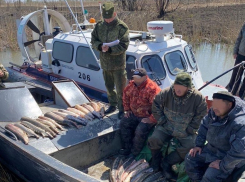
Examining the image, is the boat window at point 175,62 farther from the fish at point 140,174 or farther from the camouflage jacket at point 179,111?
the fish at point 140,174

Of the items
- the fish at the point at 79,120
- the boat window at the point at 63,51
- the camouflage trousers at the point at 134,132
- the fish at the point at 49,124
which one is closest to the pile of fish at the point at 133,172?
the camouflage trousers at the point at 134,132

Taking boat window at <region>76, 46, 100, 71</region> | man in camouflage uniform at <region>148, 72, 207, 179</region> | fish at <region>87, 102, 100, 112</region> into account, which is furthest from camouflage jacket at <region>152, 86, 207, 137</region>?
boat window at <region>76, 46, 100, 71</region>

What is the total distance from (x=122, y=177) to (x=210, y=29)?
47.0ft

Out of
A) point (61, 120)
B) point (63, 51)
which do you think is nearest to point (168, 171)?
point (61, 120)

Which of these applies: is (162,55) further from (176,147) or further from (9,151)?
(9,151)

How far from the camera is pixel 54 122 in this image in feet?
15.0

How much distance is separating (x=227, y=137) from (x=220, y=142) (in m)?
0.10

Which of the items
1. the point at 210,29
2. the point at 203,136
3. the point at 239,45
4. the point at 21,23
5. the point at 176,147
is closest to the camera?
the point at 203,136

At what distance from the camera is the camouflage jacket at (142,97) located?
4.31 m

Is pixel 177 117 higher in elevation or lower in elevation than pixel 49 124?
higher

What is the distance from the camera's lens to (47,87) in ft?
23.0

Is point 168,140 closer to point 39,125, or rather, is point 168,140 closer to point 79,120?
point 79,120

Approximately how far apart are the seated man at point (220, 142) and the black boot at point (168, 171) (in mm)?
597

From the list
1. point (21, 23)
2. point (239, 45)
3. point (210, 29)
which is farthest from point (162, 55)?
point (210, 29)
